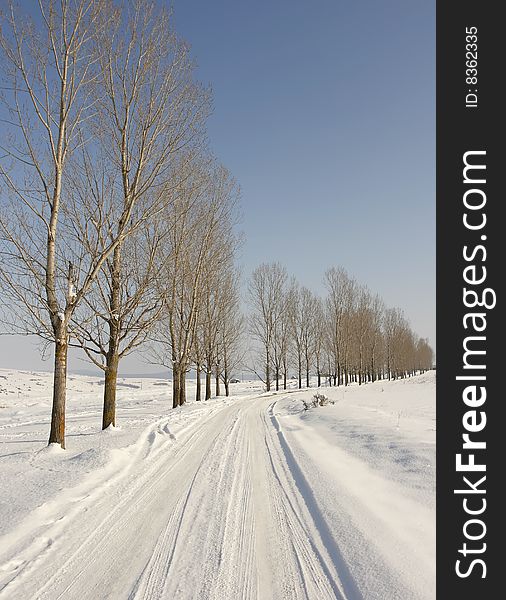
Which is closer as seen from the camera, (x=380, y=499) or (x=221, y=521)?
(x=221, y=521)

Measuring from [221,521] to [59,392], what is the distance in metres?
5.87

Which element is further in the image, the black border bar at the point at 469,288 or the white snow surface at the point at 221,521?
the white snow surface at the point at 221,521

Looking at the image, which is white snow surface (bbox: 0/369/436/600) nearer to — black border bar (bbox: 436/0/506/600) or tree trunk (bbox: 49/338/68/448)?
tree trunk (bbox: 49/338/68/448)

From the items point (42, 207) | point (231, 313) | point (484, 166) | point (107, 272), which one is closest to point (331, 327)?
point (231, 313)

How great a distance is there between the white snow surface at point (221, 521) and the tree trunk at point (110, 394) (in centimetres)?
286

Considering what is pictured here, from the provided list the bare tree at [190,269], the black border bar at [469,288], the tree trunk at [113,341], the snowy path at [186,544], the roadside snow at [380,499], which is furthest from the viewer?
the bare tree at [190,269]

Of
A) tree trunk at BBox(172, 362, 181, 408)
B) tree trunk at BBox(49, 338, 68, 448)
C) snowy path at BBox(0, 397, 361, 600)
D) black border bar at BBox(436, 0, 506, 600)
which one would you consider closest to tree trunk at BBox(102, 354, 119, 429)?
tree trunk at BBox(49, 338, 68, 448)

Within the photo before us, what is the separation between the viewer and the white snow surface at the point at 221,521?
325cm

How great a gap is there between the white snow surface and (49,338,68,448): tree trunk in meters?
0.38

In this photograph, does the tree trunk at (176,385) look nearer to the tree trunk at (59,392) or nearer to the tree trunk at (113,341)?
the tree trunk at (113,341)

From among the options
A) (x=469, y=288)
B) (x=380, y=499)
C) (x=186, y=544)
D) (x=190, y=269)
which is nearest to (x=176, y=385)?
(x=190, y=269)

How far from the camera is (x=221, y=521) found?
15.1 ft

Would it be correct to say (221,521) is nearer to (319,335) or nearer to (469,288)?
(469,288)

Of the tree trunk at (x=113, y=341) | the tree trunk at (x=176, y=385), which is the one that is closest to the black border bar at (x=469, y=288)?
the tree trunk at (x=113, y=341)
